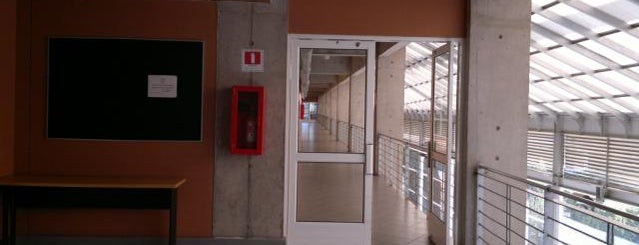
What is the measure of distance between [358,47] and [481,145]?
1516mm

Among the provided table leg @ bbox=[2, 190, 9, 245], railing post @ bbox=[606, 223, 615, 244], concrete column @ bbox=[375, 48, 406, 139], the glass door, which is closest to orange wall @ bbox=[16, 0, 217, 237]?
table leg @ bbox=[2, 190, 9, 245]

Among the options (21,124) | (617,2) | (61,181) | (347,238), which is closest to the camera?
(61,181)

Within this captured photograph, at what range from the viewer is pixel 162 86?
4938 millimetres

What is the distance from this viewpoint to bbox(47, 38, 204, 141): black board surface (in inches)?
192

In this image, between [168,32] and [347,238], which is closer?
[168,32]

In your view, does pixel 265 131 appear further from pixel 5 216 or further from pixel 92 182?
pixel 5 216

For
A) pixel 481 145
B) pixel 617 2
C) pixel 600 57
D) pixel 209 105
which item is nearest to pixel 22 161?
pixel 209 105

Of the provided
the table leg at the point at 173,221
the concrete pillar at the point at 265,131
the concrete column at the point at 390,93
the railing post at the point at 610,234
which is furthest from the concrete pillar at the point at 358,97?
the concrete column at the point at 390,93

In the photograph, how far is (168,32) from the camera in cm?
493

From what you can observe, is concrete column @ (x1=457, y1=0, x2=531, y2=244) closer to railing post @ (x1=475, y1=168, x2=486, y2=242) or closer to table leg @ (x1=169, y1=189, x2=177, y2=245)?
railing post @ (x1=475, y1=168, x2=486, y2=242)

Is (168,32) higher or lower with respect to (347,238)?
higher

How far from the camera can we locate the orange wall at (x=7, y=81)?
467 centimetres

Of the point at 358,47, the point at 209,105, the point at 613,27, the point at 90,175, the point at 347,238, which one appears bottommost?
the point at 347,238

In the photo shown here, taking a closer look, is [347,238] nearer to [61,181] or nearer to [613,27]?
[61,181]
